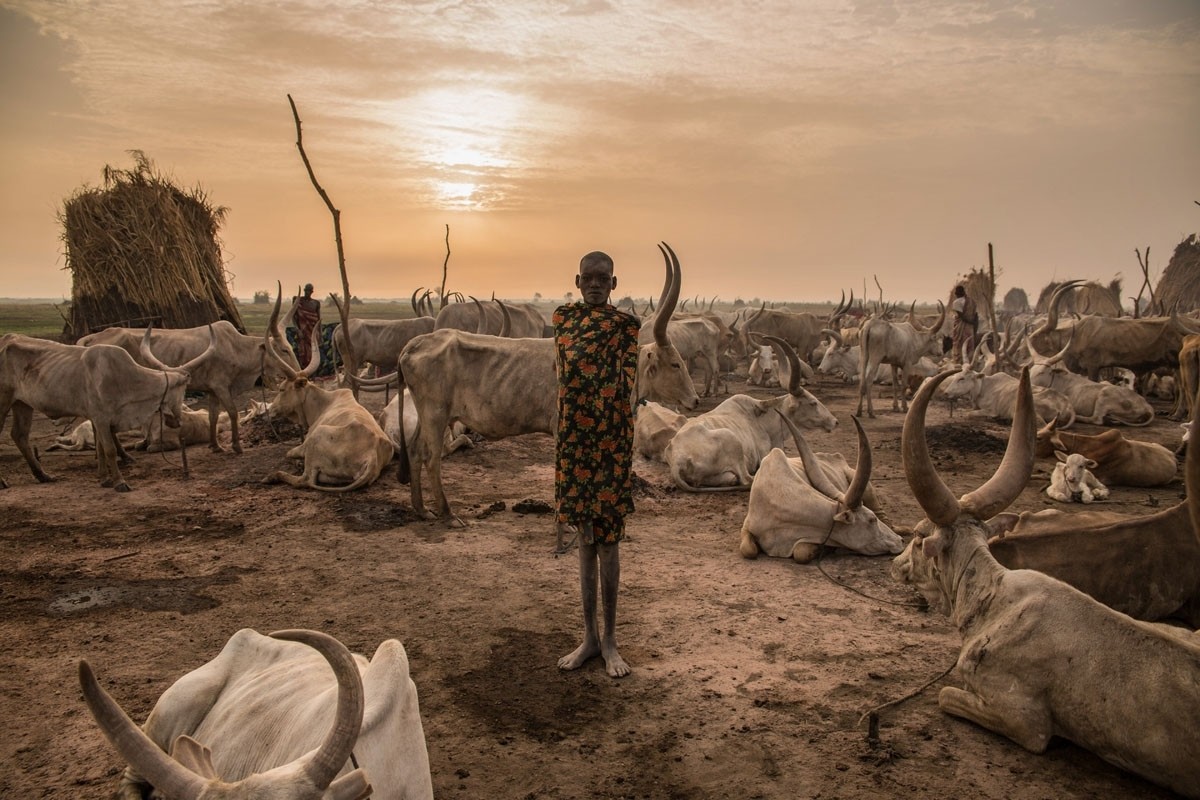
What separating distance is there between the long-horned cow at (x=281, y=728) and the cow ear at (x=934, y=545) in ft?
8.74

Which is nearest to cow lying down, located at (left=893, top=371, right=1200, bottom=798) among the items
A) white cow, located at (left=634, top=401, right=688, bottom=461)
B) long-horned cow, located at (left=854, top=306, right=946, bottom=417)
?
white cow, located at (left=634, top=401, right=688, bottom=461)

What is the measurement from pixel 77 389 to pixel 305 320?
624 centimetres

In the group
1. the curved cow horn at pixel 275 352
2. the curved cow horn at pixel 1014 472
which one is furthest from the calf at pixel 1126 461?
the curved cow horn at pixel 275 352

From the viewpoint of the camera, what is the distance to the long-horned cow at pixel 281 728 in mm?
1805

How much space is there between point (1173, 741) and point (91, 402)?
9573 millimetres

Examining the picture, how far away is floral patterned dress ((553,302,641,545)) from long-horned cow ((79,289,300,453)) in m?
7.60

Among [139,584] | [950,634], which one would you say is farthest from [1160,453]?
[139,584]

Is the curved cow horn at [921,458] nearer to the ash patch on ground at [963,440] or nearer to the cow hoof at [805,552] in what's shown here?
the cow hoof at [805,552]

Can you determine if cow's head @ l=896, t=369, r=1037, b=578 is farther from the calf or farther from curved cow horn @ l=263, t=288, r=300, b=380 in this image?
curved cow horn @ l=263, t=288, r=300, b=380

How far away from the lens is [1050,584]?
360 cm

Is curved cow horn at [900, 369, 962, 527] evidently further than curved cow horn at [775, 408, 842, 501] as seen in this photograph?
No

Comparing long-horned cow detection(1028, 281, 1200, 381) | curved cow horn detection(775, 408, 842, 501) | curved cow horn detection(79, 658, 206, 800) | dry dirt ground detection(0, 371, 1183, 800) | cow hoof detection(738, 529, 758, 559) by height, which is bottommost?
dry dirt ground detection(0, 371, 1183, 800)

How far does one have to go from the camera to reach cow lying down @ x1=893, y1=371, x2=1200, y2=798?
306 cm

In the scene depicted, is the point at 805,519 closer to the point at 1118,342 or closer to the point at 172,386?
the point at 172,386
